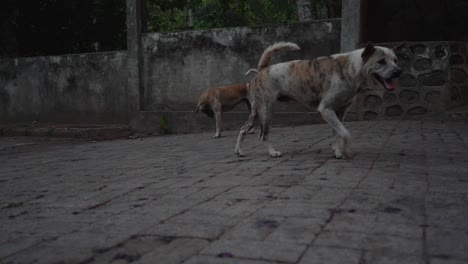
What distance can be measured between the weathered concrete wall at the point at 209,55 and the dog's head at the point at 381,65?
4458mm

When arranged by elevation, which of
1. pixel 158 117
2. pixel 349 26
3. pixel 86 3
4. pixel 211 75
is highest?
pixel 86 3

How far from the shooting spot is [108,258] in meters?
2.17

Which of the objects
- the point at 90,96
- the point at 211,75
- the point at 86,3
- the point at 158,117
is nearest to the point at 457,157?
the point at 211,75

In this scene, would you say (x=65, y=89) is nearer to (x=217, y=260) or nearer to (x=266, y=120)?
(x=266, y=120)

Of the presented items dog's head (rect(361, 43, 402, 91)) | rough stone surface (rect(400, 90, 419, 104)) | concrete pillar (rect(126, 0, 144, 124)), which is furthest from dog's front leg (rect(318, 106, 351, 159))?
concrete pillar (rect(126, 0, 144, 124))

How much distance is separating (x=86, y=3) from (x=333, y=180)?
13.4 meters

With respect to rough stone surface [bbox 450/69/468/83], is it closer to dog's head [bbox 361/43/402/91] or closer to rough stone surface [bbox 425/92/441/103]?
rough stone surface [bbox 425/92/441/103]

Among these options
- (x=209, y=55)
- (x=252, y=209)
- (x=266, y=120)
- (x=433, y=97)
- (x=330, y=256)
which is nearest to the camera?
(x=330, y=256)

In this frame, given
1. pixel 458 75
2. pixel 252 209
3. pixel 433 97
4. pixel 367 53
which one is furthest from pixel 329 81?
pixel 458 75

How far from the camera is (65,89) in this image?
12.6m

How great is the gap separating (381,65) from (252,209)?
8.22 ft

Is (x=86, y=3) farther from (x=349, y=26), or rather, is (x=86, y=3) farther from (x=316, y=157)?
(x=316, y=157)

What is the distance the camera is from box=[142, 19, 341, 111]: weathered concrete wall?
9.15 m

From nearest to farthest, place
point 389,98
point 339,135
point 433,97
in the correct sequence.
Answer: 1. point 339,135
2. point 433,97
3. point 389,98
